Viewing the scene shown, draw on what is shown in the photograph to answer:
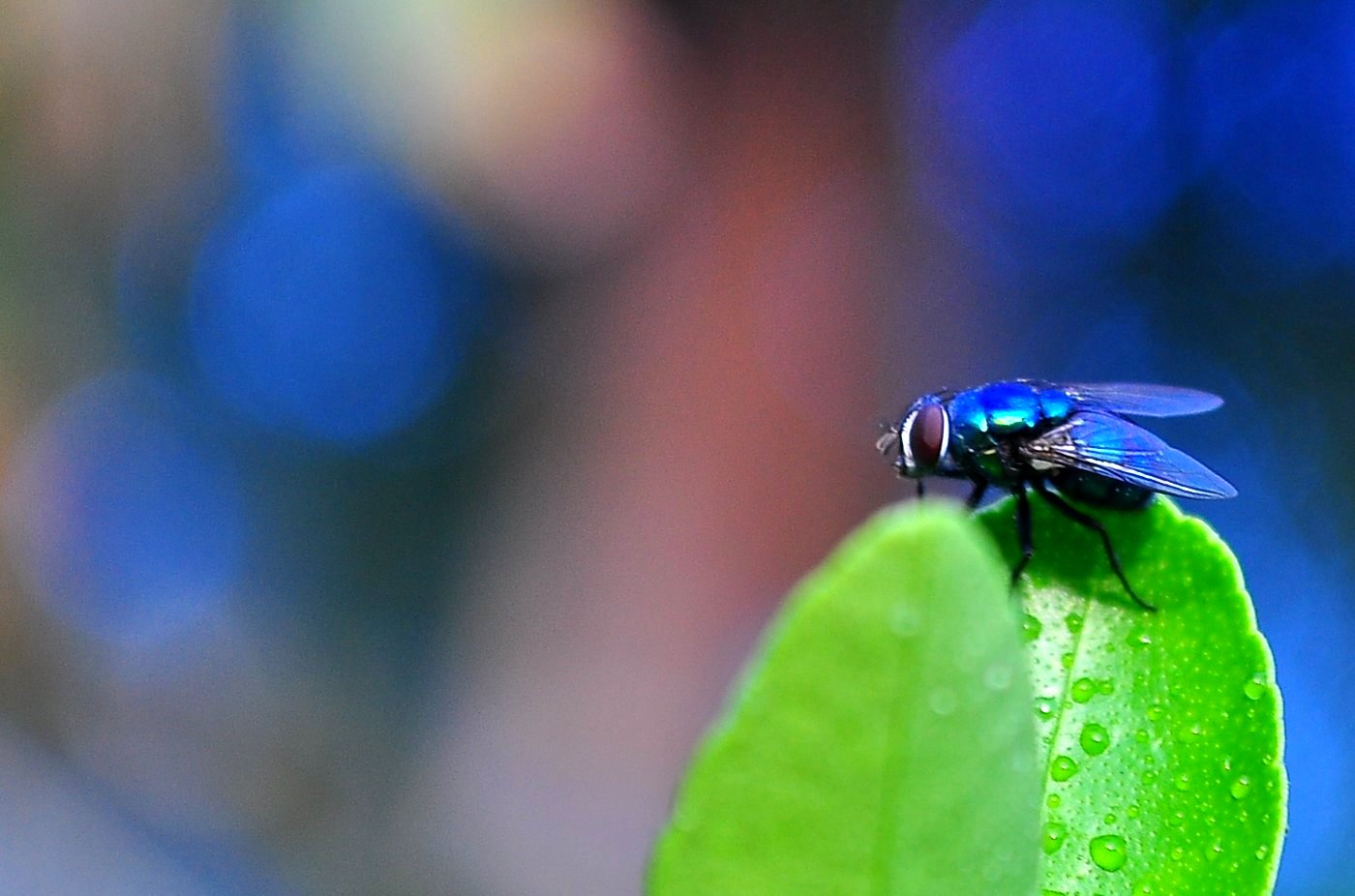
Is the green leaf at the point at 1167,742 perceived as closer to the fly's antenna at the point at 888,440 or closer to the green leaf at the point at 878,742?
the green leaf at the point at 878,742

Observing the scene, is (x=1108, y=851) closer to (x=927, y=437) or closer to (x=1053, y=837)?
(x=1053, y=837)

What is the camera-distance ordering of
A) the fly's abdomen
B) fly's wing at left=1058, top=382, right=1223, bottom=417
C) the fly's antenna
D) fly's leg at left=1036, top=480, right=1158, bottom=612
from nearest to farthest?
fly's leg at left=1036, top=480, right=1158, bottom=612 → the fly's abdomen → the fly's antenna → fly's wing at left=1058, top=382, right=1223, bottom=417

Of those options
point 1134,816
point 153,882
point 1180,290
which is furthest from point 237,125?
point 1180,290

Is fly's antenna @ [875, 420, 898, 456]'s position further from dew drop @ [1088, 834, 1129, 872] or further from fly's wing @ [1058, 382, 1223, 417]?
dew drop @ [1088, 834, 1129, 872]

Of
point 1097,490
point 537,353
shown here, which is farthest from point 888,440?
point 537,353

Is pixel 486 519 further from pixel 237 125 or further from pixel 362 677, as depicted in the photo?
pixel 237 125

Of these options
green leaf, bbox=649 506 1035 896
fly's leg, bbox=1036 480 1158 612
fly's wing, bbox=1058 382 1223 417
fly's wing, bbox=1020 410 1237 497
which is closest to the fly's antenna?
fly's wing, bbox=1020 410 1237 497

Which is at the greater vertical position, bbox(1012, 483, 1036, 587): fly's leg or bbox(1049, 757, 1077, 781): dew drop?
bbox(1012, 483, 1036, 587): fly's leg

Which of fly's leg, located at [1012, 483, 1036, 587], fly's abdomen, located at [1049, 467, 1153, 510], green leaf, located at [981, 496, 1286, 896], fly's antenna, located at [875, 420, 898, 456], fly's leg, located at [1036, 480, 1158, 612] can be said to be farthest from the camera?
fly's antenna, located at [875, 420, 898, 456]

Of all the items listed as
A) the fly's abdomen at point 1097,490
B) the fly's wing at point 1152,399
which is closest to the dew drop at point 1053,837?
the fly's abdomen at point 1097,490
